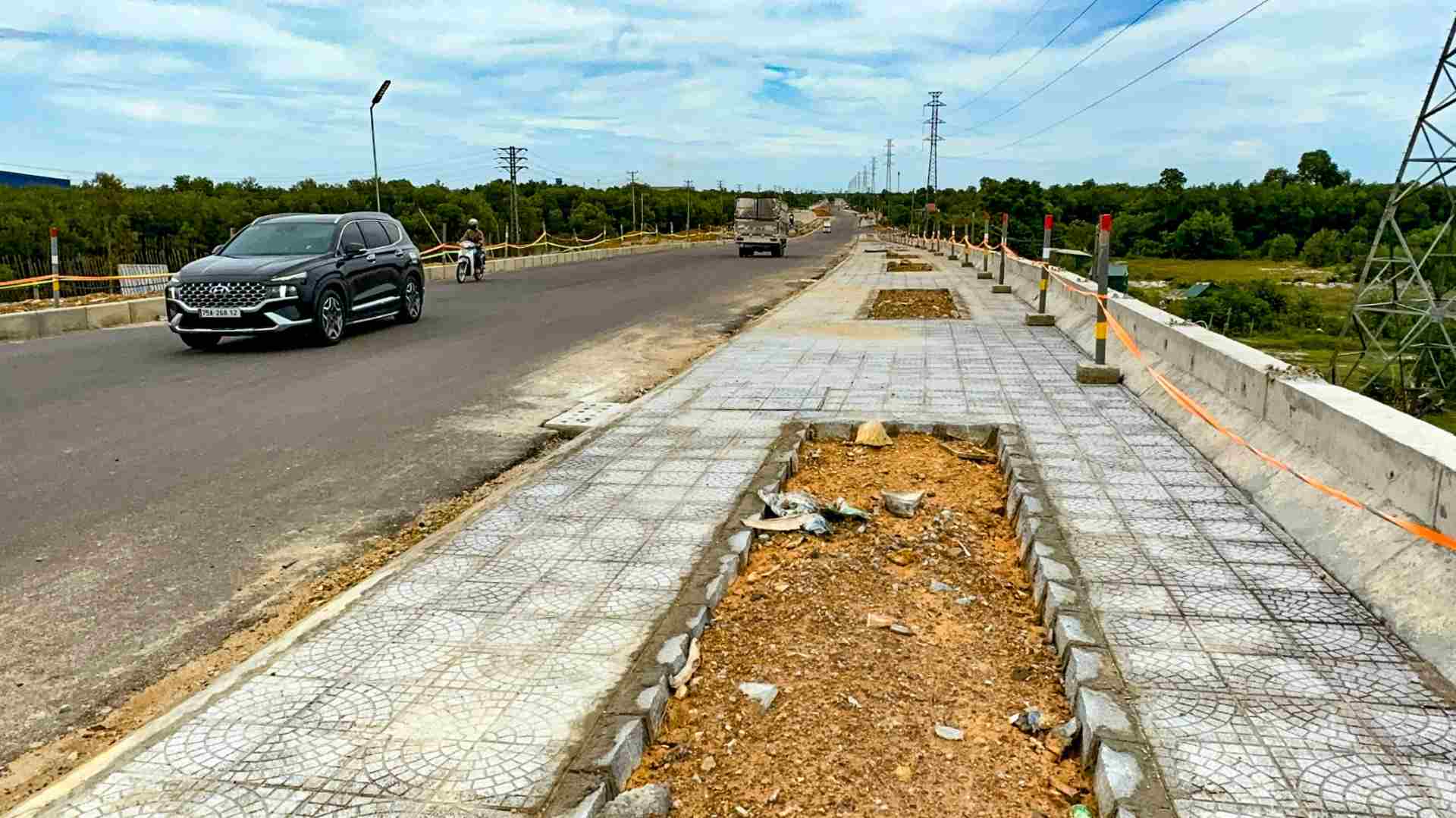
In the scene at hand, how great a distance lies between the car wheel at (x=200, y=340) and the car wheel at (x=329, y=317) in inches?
46.3

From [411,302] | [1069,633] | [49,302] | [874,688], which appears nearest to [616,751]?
[874,688]

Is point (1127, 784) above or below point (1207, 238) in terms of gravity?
below

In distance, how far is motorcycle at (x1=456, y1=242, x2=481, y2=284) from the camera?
24594 millimetres

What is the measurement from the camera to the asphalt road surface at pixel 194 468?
4090 millimetres

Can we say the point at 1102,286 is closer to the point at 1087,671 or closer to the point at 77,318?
the point at 1087,671

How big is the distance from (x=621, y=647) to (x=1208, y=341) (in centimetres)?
605

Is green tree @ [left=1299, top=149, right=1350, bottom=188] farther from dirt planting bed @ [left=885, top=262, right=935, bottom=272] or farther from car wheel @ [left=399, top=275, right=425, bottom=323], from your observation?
car wheel @ [left=399, top=275, right=425, bottom=323]

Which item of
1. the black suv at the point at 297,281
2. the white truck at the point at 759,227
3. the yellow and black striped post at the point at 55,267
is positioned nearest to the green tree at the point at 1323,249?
the white truck at the point at 759,227

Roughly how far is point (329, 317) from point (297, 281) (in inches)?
29.2

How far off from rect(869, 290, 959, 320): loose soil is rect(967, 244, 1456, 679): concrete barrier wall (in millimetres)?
8468

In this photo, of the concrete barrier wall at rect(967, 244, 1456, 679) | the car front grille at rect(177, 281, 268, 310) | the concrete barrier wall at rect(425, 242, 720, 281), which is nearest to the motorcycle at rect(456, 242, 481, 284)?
the concrete barrier wall at rect(425, 242, 720, 281)

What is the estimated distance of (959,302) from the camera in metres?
19.2

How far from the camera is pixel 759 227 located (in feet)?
143

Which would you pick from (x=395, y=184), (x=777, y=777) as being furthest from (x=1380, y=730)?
(x=395, y=184)
